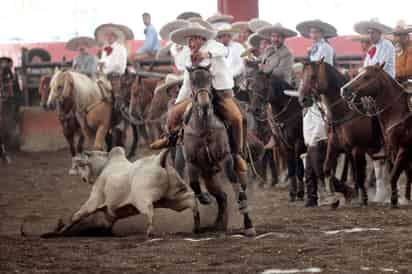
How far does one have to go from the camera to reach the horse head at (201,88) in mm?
9812

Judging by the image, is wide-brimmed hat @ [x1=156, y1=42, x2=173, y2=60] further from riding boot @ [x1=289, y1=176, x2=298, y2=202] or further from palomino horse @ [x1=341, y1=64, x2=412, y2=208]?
palomino horse @ [x1=341, y1=64, x2=412, y2=208]

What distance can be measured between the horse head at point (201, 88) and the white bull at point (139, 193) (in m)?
0.57

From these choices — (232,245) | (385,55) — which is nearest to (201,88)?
(232,245)

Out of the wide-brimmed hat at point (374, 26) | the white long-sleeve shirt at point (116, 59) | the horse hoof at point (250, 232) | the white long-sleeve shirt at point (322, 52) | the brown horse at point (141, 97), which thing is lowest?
the horse hoof at point (250, 232)

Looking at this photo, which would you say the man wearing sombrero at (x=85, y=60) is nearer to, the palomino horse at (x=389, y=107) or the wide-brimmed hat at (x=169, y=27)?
the wide-brimmed hat at (x=169, y=27)

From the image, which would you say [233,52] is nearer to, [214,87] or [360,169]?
→ [360,169]

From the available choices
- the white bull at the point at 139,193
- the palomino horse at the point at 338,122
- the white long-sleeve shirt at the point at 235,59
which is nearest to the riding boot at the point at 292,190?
the palomino horse at the point at 338,122

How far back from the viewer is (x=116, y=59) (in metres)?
18.6

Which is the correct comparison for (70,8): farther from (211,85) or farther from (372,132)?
(211,85)

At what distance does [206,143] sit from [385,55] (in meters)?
3.32

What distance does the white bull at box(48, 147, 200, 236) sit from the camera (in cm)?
982

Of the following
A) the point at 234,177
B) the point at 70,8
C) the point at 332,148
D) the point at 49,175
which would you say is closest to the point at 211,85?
the point at 234,177

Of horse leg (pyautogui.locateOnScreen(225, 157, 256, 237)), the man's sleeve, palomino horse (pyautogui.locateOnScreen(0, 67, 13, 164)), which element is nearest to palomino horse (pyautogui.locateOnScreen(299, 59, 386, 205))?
horse leg (pyautogui.locateOnScreen(225, 157, 256, 237))

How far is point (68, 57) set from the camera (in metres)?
25.5
